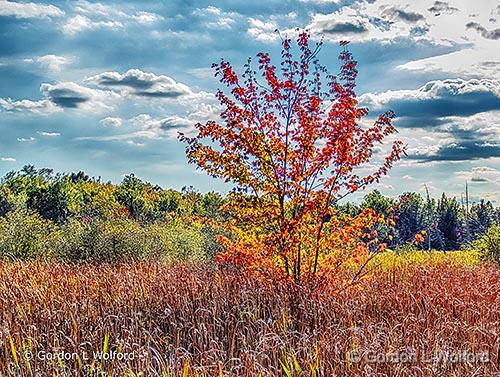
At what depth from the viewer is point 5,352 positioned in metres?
5.91

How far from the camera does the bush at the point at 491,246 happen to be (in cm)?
1619

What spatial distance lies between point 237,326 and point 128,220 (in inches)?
388

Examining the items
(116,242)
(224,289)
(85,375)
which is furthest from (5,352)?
(116,242)

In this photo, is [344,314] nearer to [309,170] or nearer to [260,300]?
[260,300]

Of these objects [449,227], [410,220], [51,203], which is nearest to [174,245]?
[51,203]

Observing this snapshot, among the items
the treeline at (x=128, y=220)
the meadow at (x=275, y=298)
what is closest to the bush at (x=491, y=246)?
the treeline at (x=128, y=220)

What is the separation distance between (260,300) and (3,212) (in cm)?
1944

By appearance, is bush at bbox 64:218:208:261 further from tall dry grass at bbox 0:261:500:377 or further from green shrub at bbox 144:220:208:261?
tall dry grass at bbox 0:261:500:377

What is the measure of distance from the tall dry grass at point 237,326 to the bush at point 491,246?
23.2ft

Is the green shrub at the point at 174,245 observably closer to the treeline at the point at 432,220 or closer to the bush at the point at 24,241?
the bush at the point at 24,241

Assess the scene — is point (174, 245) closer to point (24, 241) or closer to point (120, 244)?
point (120, 244)

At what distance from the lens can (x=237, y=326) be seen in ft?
21.2

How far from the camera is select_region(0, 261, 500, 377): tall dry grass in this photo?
5098 mm

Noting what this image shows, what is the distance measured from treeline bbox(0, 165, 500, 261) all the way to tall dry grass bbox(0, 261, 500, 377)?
1385mm
